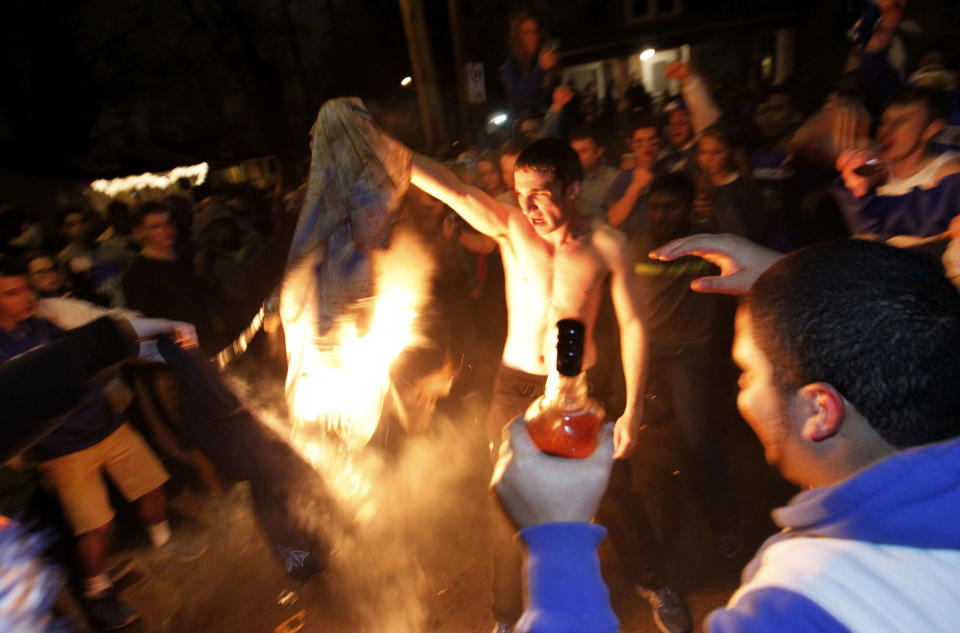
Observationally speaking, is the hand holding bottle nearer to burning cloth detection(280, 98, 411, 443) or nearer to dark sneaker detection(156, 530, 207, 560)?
burning cloth detection(280, 98, 411, 443)

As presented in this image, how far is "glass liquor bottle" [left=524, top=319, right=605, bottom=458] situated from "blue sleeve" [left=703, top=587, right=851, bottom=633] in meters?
0.54

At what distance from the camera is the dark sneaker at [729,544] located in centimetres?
312

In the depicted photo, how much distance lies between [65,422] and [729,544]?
3801 mm

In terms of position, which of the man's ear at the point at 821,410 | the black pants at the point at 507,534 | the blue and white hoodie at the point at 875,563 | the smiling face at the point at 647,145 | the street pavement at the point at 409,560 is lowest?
the street pavement at the point at 409,560

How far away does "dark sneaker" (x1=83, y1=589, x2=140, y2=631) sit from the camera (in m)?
3.21

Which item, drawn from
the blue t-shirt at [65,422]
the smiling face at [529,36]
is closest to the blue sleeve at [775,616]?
the blue t-shirt at [65,422]

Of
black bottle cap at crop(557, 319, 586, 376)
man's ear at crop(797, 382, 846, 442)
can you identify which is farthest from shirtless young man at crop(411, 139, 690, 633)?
man's ear at crop(797, 382, 846, 442)

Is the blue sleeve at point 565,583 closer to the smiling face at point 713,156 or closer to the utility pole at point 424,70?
the smiling face at point 713,156

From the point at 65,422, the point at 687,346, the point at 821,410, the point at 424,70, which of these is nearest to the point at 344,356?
the point at 65,422

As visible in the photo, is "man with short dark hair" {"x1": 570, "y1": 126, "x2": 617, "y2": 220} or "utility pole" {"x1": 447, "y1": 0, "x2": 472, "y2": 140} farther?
"utility pole" {"x1": 447, "y1": 0, "x2": 472, "y2": 140}

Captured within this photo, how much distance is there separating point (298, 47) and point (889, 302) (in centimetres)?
2547

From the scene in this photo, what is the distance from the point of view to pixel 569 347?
4.59ft

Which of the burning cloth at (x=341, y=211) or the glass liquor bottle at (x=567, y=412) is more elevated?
the burning cloth at (x=341, y=211)

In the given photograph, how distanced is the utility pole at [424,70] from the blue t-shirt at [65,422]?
6.67 m
